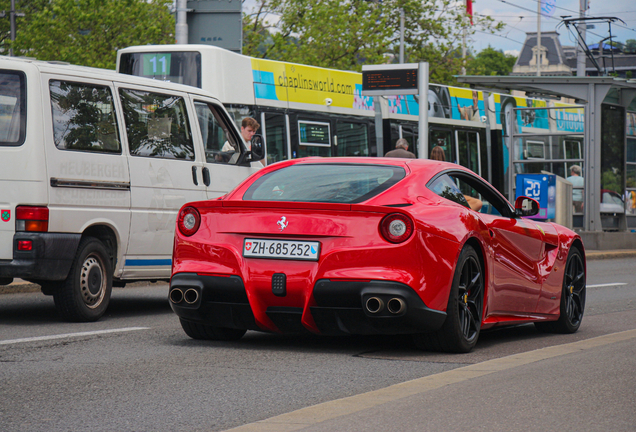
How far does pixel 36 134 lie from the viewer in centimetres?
779

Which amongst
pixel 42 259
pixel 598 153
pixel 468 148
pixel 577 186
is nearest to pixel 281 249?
pixel 42 259

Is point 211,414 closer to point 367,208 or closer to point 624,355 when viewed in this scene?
point 367,208

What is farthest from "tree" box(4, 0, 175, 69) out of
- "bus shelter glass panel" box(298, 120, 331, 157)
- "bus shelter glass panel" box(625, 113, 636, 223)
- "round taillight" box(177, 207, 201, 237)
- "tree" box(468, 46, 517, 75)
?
"tree" box(468, 46, 517, 75)

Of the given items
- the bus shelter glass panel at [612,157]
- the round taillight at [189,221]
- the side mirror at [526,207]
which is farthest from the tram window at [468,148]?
the round taillight at [189,221]

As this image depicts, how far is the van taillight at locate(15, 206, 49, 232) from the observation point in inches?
305

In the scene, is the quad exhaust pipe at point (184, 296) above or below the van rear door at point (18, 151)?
below

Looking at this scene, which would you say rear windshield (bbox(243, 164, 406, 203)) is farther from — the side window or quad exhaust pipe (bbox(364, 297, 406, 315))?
quad exhaust pipe (bbox(364, 297, 406, 315))

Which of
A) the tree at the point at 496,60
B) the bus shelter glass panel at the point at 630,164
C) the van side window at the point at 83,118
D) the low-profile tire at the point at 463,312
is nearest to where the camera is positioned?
the low-profile tire at the point at 463,312

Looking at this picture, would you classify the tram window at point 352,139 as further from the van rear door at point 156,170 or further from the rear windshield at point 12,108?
the rear windshield at point 12,108

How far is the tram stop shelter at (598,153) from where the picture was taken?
22.5m

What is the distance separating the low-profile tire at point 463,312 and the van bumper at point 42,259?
301cm

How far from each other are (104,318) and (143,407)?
425 centimetres

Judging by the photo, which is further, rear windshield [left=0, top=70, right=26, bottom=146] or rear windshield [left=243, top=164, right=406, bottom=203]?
rear windshield [left=0, top=70, right=26, bottom=146]

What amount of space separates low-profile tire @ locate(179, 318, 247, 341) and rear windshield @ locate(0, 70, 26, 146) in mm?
2056
